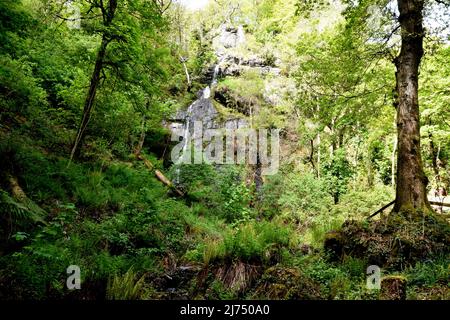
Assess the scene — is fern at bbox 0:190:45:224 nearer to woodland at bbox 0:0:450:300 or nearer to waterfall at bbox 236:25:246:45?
woodland at bbox 0:0:450:300

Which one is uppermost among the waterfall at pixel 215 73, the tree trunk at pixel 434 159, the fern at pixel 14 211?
the waterfall at pixel 215 73

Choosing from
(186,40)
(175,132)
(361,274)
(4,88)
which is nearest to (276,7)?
(186,40)

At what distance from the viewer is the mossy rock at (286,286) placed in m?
3.98

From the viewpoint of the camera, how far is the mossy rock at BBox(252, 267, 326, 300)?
157 inches

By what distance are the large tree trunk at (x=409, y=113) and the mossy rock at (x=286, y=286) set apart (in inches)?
124

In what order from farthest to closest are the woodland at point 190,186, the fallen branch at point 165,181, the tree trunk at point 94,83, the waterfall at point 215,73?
1. the waterfall at point 215,73
2. the fallen branch at point 165,181
3. the tree trunk at point 94,83
4. the woodland at point 190,186

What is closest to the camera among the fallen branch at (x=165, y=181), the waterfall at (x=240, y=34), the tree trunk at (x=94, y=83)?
the tree trunk at (x=94, y=83)

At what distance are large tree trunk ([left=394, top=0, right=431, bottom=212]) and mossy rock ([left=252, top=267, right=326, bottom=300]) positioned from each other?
3.14 metres

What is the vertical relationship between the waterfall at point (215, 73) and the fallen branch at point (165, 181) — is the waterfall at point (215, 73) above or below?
above

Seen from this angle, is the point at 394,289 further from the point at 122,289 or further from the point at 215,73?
the point at 215,73

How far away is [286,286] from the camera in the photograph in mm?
4199

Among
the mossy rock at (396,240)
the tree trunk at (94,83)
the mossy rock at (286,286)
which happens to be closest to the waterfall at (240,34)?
the tree trunk at (94,83)

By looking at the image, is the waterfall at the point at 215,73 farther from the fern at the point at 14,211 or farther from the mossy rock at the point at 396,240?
the fern at the point at 14,211

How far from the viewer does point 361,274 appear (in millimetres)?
4766
